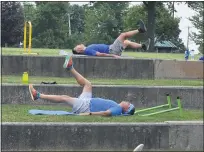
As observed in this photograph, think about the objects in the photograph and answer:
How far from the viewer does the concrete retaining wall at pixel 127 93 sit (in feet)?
35.5

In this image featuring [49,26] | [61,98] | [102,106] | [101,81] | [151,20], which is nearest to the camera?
[102,106]

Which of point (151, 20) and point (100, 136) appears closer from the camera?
point (100, 136)

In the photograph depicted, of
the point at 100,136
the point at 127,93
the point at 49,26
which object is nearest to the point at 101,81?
the point at 127,93

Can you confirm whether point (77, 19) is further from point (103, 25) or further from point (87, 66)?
point (87, 66)

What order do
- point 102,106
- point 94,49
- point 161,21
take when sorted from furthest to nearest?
point 161,21 < point 94,49 < point 102,106

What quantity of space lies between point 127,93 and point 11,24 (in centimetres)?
3057

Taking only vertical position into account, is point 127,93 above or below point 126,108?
above

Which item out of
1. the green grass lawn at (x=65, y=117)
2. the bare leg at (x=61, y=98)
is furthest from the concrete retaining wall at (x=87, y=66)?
the bare leg at (x=61, y=98)

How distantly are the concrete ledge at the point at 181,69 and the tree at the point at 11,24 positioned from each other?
25.3 m

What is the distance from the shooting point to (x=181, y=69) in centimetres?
1424

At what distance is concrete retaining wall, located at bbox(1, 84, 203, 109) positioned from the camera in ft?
35.5

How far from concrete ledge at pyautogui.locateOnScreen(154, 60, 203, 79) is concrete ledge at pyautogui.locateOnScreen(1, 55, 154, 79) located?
2.68 ft

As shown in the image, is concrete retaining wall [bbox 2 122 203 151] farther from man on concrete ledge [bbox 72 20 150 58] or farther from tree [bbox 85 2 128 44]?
tree [bbox 85 2 128 44]

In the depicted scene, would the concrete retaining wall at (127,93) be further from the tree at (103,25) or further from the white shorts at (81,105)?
the tree at (103,25)
